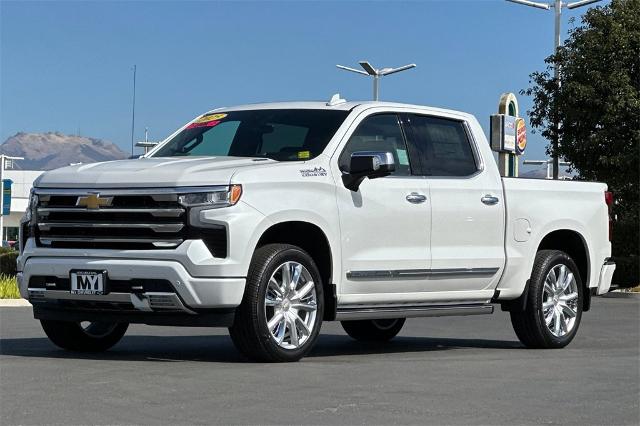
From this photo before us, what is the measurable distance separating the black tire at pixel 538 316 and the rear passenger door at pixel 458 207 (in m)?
0.56

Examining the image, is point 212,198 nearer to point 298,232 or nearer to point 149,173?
point 149,173

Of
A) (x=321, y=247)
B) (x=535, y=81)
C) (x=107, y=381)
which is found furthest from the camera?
(x=535, y=81)

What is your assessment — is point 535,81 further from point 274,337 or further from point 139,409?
point 139,409

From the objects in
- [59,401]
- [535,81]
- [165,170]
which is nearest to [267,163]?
[165,170]

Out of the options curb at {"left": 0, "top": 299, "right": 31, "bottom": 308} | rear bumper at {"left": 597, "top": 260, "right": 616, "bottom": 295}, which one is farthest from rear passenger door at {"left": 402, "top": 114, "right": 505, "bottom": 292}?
curb at {"left": 0, "top": 299, "right": 31, "bottom": 308}

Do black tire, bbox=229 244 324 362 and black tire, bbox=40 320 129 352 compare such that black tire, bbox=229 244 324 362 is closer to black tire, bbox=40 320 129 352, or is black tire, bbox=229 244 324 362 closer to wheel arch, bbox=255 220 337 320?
wheel arch, bbox=255 220 337 320

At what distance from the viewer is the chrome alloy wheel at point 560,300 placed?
11984 millimetres

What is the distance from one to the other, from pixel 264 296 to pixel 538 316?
3.33 metres

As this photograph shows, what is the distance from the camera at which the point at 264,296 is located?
9.44 m

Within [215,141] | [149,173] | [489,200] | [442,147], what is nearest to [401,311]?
[489,200]

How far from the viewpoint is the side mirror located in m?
10.1

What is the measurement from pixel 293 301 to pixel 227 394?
2.11 meters

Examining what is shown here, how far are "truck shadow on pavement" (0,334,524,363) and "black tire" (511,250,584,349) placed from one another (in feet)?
1.37

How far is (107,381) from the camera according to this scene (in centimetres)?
824
